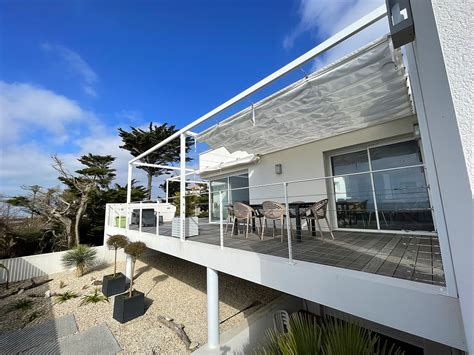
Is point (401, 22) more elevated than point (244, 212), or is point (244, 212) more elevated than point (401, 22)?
point (401, 22)

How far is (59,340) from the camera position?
4.48 m

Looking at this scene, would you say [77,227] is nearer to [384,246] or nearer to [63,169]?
[63,169]

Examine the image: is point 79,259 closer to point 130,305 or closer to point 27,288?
point 27,288

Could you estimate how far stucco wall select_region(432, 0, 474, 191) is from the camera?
0.70 metres

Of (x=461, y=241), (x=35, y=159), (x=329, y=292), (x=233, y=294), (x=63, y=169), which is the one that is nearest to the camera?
(x=461, y=241)

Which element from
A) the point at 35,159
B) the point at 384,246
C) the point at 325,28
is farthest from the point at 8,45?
the point at 35,159

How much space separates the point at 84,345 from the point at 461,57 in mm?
6494

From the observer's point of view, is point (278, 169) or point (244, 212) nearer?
point (244, 212)

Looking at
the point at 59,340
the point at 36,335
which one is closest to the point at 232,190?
the point at 59,340

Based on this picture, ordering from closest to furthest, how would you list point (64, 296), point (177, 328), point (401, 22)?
1. point (401, 22)
2. point (177, 328)
3. point (64, 296)

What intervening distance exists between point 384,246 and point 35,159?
18.8 meters

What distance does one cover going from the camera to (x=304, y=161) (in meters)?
6.76

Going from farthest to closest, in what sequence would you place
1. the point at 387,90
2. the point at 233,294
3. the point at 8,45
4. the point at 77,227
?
the point at 77,227 < the point at 233,294 < the point at 8,45 < the point at 387,90

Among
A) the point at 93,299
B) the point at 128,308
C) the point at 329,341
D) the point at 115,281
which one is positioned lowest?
the point at 93,299
